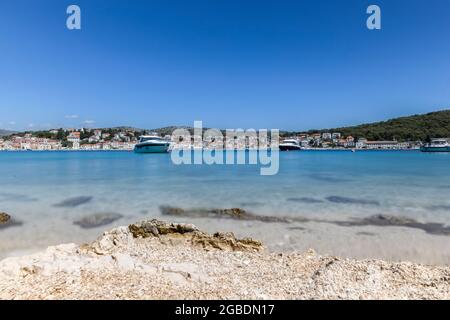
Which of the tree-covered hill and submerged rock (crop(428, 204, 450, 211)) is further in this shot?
the tree-covered hill

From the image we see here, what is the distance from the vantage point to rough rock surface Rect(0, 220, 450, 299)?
153 inches

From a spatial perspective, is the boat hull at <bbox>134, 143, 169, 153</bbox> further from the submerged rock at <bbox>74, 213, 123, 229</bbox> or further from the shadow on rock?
the submerged rock at <bbox>74, 213, 123, 229</bbox>

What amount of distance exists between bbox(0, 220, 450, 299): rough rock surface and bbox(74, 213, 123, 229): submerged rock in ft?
9.95

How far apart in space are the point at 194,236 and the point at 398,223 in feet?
21.0

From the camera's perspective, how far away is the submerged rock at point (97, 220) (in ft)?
29.1

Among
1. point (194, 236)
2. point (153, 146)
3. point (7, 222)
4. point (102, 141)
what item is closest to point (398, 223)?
point (194, 236)

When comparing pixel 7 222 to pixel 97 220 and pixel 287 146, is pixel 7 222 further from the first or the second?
pixel 287 146

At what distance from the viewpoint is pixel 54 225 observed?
880cm

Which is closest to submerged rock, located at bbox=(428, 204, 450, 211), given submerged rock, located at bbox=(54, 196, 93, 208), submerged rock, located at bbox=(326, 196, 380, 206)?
submerged rock, located at bbox=(326, 196, 380, 206)

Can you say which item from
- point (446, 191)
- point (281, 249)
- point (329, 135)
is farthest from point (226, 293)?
→ point (329, 135)

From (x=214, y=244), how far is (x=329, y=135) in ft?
474

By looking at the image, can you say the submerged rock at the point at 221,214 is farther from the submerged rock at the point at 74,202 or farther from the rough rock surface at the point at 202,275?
the submerged rock at the point at 74,202

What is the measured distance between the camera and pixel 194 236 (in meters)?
6.39
